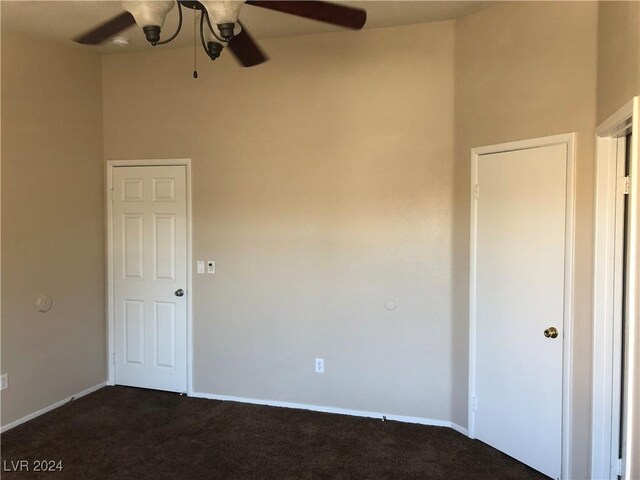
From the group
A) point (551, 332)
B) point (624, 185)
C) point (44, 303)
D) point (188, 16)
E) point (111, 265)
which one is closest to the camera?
point (624, 185)

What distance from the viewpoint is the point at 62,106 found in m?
3.73

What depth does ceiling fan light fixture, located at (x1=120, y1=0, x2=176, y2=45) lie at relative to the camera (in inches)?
66.8

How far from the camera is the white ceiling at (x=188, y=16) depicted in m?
2.98

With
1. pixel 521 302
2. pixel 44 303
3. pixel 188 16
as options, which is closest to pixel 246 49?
pixel 188 16

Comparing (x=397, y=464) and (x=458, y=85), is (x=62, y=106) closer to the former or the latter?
(x=458, y=85)

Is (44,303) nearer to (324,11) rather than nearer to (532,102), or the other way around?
(324,11)

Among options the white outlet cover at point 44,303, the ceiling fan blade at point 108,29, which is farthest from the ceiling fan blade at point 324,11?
the white outlet cover at point 44,303

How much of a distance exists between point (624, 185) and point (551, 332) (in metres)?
0.93

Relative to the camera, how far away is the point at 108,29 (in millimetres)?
2039

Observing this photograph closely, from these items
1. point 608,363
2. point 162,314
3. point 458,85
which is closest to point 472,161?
point 458,85

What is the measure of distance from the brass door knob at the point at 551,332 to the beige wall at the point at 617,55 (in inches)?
47.4

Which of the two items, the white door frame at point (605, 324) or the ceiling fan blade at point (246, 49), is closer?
the ceiling fan blade at point (246, 49)

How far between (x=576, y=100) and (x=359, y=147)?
1493 mm

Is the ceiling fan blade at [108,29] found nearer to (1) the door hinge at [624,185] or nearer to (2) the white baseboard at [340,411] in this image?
(1) the door hinge at [624,185]
